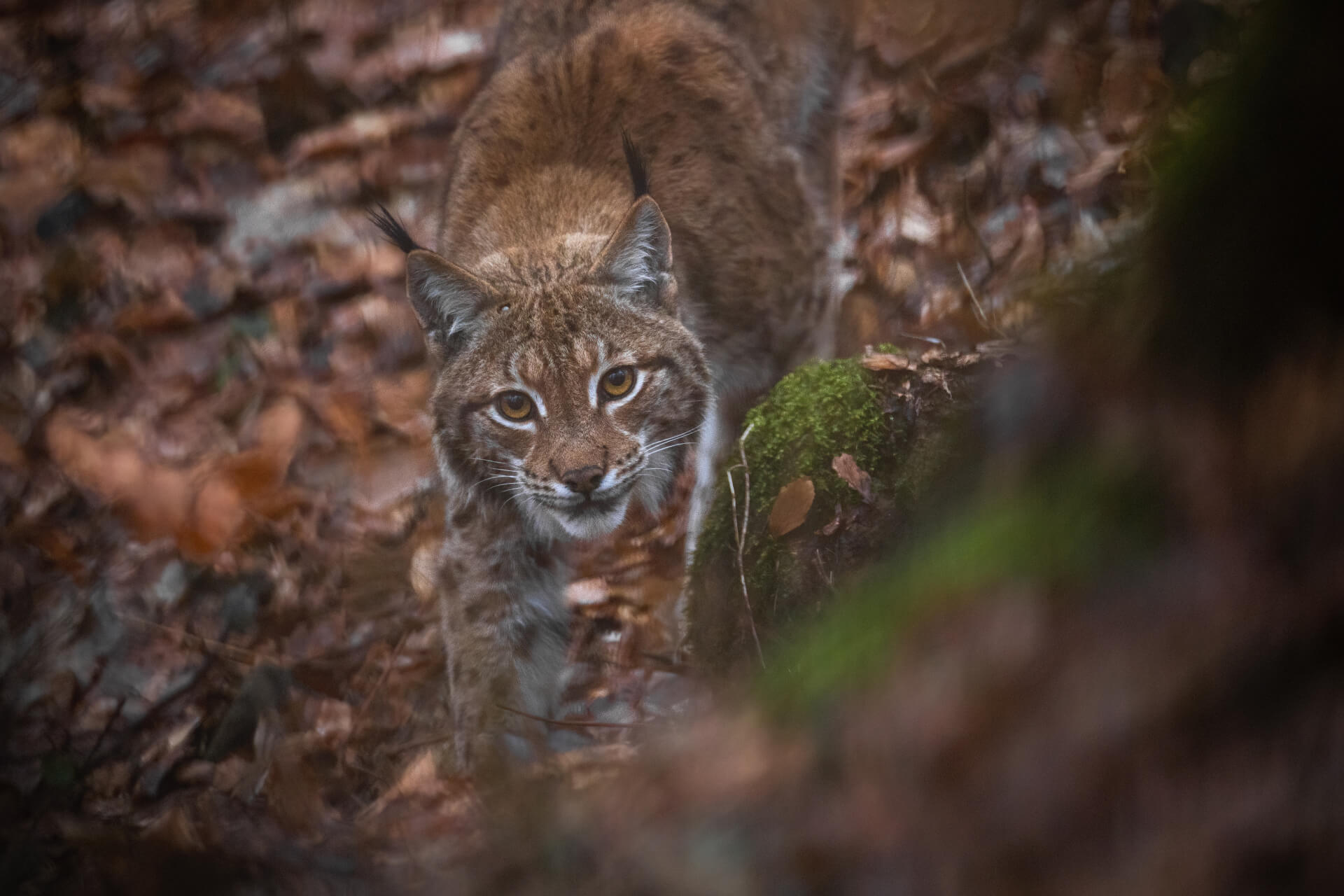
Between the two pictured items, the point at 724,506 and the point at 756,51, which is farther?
the point at 756,51

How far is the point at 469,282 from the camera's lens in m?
2.88

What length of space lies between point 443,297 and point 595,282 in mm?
Result: 473

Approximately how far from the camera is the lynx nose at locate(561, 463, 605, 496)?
2.80 metres

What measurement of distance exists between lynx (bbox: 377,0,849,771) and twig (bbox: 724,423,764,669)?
212 millimetres

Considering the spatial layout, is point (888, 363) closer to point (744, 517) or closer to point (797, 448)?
point (797, 448)


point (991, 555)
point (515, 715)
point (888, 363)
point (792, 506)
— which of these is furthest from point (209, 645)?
point (991, 555)

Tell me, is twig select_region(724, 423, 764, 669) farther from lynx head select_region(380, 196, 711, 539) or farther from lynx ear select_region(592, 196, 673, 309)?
lynx ear select_region(592, 196, 673, 309)

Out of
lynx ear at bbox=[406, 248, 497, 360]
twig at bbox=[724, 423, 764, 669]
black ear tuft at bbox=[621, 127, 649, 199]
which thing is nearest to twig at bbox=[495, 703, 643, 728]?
twig at bbox=[724, 423, 764, 669]

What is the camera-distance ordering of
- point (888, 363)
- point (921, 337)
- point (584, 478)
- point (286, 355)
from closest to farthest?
point (584, 478) → point (888, 363) → point (921, 337) → point (286, 355)

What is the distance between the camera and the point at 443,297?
2.94 m

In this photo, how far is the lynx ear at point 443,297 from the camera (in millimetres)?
2791

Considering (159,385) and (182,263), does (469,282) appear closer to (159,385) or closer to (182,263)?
(159,385)

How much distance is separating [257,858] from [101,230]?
447 centimetres

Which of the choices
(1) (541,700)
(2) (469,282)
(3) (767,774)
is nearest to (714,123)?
(2) (469,282)
